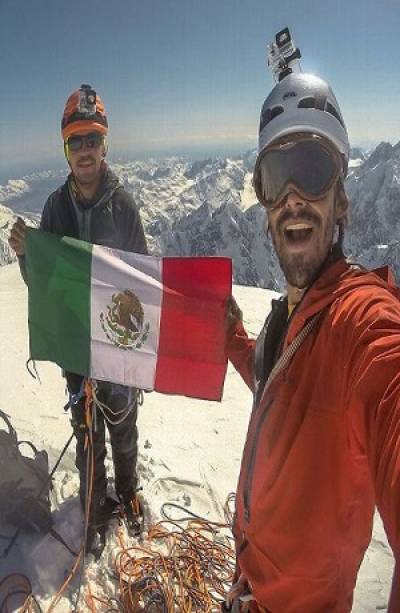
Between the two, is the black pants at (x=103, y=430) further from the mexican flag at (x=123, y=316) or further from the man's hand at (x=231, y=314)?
the man's hand at (x=231, y=314)

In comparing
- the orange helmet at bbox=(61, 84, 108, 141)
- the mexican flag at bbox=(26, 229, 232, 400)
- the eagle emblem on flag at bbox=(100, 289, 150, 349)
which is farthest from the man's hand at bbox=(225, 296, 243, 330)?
the orange helmet at bbox=(61, 84, 108, 141)

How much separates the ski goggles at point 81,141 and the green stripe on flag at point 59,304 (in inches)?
34.3

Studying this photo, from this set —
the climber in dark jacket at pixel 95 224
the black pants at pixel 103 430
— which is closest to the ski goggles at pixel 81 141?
the climber in dark jacket at pixel 95 224

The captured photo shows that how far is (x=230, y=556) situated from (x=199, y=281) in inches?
116

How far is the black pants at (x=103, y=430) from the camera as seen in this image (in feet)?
14.3

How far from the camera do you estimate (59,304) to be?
4.24 meters

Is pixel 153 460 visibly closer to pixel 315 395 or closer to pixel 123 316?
pixel 123 316

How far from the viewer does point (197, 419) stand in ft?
24.9

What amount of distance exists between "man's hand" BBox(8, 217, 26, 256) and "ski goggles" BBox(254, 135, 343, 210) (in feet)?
8.26

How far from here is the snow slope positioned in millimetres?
4301

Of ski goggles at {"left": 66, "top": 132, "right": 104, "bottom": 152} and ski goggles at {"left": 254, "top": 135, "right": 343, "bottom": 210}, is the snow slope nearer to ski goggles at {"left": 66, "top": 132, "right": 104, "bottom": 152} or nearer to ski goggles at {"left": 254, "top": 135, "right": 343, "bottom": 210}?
ski goggles at {"left": 66, "top": 132, "right": 104, "bottom": 152}

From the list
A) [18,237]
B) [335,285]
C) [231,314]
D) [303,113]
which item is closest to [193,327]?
[231,314]

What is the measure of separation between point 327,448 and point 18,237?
11.5 ft

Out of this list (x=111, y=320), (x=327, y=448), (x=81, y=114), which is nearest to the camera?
(x=327, y=448)
